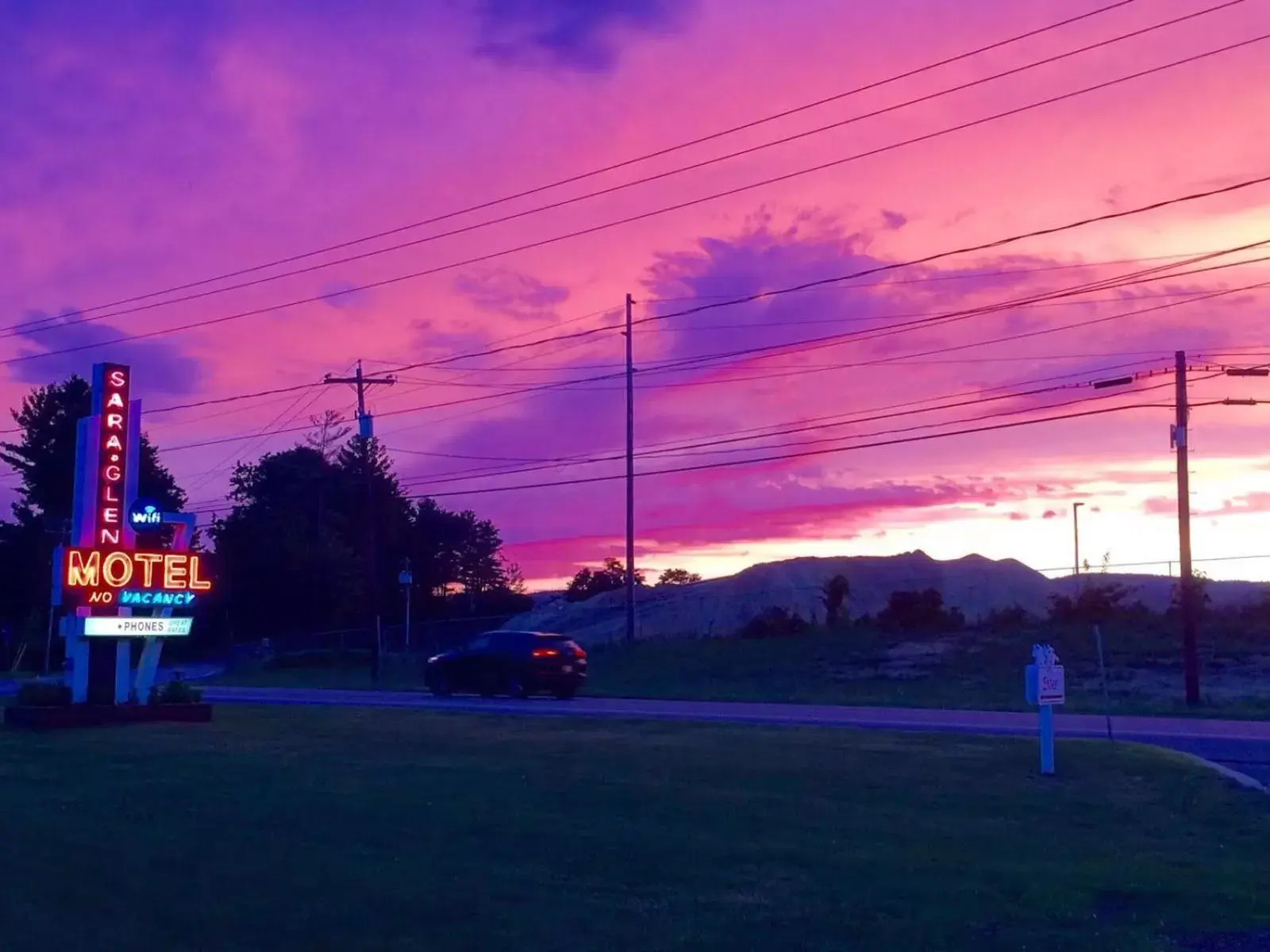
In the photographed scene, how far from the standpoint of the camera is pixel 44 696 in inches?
1060

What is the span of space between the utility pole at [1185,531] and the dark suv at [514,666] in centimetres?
1441

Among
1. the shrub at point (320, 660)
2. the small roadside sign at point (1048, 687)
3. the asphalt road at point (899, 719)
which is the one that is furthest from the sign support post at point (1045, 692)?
the shrub at point (320, 660)

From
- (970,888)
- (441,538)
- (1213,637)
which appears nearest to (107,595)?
(970,888)

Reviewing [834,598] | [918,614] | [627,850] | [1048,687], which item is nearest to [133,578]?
[1048,687]

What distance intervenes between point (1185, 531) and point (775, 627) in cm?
2482

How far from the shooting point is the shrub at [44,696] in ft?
88.0

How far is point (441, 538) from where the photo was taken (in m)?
104

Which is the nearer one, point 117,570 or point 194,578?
point 117,570

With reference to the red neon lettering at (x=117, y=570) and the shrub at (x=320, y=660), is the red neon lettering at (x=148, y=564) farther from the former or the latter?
the shrub at (x=320, y=660)

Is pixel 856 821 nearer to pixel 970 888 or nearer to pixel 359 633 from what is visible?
pixel 970 888

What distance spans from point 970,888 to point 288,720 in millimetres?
18782

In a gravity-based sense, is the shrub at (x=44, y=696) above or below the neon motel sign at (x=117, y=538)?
below

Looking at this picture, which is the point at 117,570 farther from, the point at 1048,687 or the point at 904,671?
→ the point at 904,671

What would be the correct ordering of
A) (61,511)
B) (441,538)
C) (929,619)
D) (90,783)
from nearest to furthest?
(90,783) < (929,619) < (61,511) < (441,538)
